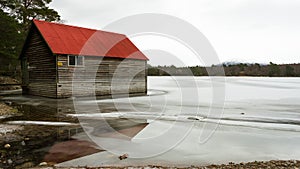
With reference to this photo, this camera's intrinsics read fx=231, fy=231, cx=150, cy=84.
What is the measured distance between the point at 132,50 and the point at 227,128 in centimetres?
1792

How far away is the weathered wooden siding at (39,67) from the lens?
18.8 meters

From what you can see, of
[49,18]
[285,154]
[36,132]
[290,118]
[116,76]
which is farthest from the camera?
[49,18]

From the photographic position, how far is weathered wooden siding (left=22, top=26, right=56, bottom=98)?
1875cm

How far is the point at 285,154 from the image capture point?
604 cm

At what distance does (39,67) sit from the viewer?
20266 mm

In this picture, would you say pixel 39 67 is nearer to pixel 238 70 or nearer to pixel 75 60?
pixel 75 60

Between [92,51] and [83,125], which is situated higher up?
[92,51]

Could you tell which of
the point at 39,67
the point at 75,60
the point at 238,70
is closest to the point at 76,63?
the point at 75,60

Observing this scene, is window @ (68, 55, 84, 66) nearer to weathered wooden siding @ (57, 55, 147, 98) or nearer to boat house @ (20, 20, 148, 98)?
boat house @ (20, 20, 148, 98)

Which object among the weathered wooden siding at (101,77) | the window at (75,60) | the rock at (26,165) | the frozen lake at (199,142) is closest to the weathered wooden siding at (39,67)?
the weathered wooden siding at (101,77)

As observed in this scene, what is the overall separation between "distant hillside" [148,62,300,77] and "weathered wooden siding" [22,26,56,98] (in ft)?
134

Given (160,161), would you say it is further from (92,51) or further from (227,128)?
(92,51)

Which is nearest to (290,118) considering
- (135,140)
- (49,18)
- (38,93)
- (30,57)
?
(135,140)

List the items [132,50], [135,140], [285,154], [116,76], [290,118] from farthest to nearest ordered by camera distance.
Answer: [132,50]
[116,76]
[290,118]
[135,140]
[285,154]
